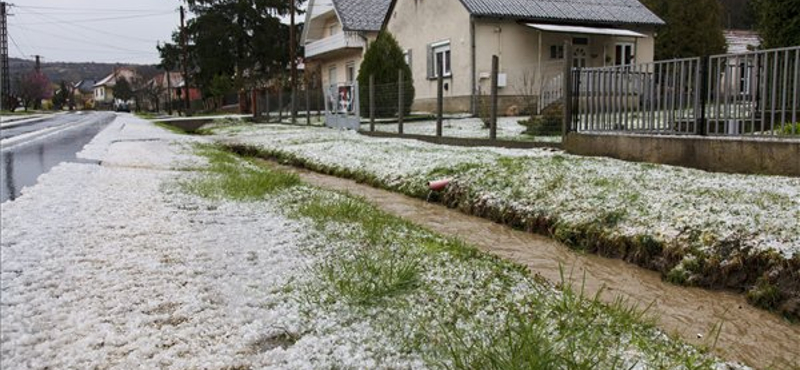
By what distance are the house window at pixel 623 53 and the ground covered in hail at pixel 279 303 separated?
24.4 metres

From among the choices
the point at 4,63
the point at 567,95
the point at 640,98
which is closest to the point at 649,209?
the point at 640,98

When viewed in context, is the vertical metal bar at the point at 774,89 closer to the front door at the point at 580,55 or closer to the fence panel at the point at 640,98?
the fence panel at the point at 640,98

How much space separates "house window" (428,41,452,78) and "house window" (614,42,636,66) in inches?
285

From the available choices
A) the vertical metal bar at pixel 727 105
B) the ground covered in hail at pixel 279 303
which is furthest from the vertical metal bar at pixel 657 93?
the ground covered in hail at pixel 279 303

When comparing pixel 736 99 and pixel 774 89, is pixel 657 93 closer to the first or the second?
pixel 736 99

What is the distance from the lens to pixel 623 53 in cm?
2686

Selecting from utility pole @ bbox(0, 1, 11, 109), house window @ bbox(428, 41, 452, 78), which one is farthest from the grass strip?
utility pole @ bbox(0, 1, 11, 109)

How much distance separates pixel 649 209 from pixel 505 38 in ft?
65.2

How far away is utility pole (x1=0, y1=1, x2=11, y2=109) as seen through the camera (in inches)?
2258

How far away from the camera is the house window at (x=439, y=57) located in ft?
83.6

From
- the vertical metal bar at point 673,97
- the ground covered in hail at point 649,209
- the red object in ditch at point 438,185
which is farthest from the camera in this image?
the vertical metal bar at point 673,97

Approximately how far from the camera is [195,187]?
251 inches

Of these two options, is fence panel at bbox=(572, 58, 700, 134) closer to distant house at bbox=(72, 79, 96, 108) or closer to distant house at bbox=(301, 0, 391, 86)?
distant house at bbox=(301, 0, 391, 86)

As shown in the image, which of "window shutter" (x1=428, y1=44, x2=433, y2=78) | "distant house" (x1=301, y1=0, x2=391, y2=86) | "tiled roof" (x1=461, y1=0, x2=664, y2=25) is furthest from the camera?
"distant house" (x1=301, y1=0, x2=391, y2=86)
